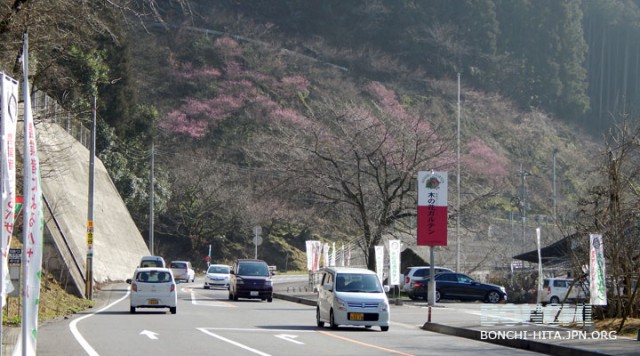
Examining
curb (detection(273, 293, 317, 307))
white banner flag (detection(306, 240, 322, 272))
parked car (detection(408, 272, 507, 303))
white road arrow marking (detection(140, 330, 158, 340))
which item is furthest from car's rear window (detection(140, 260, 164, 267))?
white road arrow marking (detection(140, 330, 158, 340))

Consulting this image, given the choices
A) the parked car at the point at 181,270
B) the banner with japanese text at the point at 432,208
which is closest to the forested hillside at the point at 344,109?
the parked car at the point at 181,270

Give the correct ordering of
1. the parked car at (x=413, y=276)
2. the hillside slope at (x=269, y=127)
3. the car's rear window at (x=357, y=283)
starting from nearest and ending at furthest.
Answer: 1. the car's rear window at (x=357, y=283)
2. the parked car at (x=413, y=276)
3. the hillside slope at (x=269, y=127)

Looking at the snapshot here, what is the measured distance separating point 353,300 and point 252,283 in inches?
588

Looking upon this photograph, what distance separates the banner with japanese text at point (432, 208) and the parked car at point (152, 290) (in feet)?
26.7

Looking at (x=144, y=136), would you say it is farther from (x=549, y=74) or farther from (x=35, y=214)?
(x=35, y=214)

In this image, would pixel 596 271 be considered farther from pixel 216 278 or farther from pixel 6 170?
pixel 216 278

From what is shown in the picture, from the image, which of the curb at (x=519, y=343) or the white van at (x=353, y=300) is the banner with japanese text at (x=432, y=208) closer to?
the white van at (x=353, y=300)

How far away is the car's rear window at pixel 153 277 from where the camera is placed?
95.5ft

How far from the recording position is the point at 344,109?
52.9 metres

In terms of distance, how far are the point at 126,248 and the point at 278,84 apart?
100 feet

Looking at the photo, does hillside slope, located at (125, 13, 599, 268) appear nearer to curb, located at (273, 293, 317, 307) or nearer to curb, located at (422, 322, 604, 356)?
curb, located at (273, 293, 317, 307)

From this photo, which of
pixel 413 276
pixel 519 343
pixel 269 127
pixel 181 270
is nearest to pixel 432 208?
pixel 519 343

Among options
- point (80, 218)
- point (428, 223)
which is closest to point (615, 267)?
point (428, 223)

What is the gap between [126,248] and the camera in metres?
57.2
